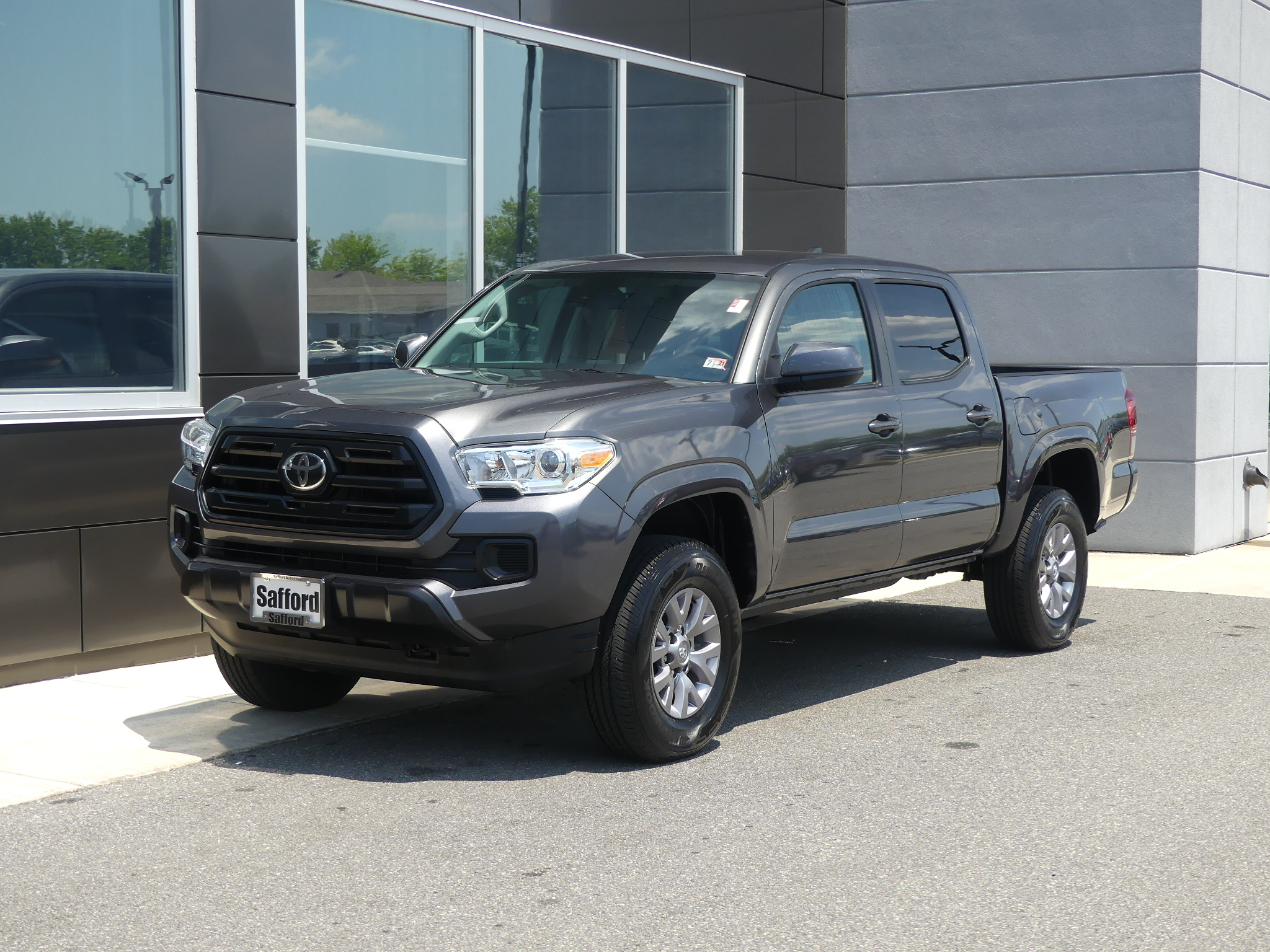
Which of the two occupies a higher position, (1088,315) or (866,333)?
(1088,315)

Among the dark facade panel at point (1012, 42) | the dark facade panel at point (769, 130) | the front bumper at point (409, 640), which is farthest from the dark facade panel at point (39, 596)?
the dark facade panel at point (1012, 42)

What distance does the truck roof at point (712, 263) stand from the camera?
22.7ft

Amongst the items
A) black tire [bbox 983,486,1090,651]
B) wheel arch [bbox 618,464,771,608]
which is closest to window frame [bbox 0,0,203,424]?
A: wheel arch [bbox 618,464,771,608]

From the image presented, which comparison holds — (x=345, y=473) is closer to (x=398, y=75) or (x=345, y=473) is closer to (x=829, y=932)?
(x=829, y=932)

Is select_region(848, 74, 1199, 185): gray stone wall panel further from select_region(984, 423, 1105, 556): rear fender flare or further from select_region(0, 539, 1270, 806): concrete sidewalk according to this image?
select_region(0, 539, 1270, 806): concrete sidewalk

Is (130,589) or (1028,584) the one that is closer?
(130,589)

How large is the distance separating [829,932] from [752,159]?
9716 millimetres

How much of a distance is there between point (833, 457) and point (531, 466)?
1.75m

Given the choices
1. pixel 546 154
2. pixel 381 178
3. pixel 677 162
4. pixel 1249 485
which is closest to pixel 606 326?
pixel 381 178

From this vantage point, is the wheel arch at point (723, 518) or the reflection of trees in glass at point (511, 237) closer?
the wheel arch at point (723, 518)

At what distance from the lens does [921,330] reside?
7.59 m

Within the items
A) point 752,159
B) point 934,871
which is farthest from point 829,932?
point 752,159

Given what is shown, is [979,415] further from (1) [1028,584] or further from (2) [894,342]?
(1) [1028,584]

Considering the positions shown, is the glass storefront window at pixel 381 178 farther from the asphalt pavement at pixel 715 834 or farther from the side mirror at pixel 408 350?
the asphalt pavement at pixel 715 834
